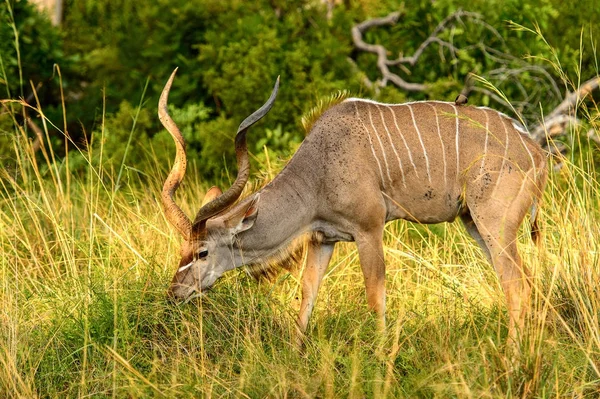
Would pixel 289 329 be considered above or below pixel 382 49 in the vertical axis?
above

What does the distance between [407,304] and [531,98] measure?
3103 millimetres

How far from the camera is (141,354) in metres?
3.58

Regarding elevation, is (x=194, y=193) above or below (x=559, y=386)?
below

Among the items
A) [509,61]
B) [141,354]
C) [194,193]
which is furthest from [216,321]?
[509,61]

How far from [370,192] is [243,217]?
20.5 inches

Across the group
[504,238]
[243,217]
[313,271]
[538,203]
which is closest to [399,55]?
[538,203]

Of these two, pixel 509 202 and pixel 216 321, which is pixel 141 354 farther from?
pixel 509 202

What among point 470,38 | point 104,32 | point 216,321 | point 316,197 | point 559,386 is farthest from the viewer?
point 104,32

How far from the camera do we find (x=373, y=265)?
407cm

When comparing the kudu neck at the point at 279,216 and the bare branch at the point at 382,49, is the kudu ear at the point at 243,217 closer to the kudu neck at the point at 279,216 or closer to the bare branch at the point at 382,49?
the kudu neck at the point at 279,216

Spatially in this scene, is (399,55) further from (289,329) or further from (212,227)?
(289,329)

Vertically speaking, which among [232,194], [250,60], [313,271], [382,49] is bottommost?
[382,49]

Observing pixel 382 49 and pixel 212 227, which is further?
pixel 382 49

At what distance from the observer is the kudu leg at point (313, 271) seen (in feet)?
13.6
